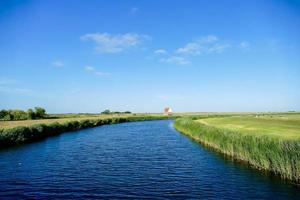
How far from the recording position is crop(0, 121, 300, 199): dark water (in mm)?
17938

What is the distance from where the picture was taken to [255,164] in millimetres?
24422

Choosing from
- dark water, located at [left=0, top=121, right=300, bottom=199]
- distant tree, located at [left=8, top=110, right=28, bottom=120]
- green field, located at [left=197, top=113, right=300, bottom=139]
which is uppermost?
distant tree, located at [left=8, top=110, right=28, bottom=120]

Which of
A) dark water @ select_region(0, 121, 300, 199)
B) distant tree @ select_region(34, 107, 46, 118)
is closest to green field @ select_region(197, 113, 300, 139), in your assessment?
dark water @ select_region(0, 121, 300, 199)

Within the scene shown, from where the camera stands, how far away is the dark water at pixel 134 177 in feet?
58.9

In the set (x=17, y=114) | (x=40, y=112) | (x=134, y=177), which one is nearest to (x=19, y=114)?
(x=17, y=114)

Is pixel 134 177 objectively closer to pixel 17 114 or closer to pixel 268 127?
pixel 268 127

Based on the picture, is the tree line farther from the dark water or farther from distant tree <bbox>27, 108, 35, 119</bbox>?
the dark water

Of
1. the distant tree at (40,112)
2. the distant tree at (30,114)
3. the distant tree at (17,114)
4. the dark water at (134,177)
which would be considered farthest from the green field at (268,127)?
the distant tree at (40,112)

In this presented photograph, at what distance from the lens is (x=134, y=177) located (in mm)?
21984

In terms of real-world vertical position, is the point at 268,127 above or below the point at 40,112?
below

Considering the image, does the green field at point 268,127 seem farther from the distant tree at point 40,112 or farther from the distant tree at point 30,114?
the distant tree at point 40,112

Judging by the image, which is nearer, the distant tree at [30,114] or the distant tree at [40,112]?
the distant tree at [30,114]

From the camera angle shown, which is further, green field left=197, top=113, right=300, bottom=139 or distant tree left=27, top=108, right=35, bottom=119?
distant tree left=27, top=108, right=35, bottom=119

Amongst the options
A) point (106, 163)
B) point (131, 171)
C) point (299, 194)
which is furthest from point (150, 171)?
point (299, 194)
